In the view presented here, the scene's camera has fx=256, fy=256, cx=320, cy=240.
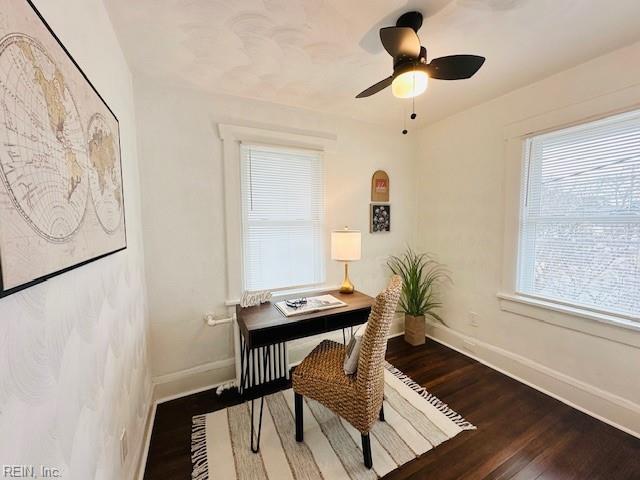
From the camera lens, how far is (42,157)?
2.05 ft

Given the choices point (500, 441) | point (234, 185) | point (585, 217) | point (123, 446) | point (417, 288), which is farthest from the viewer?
point (417, 288)

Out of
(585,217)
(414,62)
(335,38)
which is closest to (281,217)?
(335,38)

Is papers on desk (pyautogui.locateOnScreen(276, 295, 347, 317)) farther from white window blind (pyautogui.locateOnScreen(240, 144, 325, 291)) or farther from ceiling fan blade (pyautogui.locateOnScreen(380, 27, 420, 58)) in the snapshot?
ceiling fan blade (pyautogui.locateOnScreen(380, 27, 420, 58))

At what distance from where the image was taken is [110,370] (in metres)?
1.07

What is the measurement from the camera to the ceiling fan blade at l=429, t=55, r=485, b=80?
4.39 ft

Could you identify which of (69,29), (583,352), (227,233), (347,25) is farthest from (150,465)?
(583,352)

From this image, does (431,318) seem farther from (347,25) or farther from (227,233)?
(347,25)

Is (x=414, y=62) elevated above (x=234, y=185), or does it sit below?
above

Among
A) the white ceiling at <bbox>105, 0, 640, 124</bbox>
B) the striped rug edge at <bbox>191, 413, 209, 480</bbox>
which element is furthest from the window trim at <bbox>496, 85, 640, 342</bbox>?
the striped rug edge at <bbox>191, 413, 209, 480</bbox>

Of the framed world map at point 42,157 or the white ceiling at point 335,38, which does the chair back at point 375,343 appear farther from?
the white ceiling at point 335,38

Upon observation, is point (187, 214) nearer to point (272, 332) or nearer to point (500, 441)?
point (272, 332)

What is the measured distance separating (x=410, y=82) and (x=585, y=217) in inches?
64.7

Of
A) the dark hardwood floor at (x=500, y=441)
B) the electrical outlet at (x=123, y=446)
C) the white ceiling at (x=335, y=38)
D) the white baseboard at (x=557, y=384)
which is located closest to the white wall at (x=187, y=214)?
the white ceiling at (x=335, y=38)

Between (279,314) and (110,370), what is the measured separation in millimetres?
924
